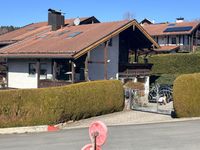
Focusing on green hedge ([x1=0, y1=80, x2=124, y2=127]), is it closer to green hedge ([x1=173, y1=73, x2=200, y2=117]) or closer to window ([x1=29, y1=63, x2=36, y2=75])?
green hedge ([x1=173, y1=73, x2=200, y2=117])

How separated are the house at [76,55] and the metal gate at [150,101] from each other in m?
4.27

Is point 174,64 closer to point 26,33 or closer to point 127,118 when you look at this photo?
point 26,33

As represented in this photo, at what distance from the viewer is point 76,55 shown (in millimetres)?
24172

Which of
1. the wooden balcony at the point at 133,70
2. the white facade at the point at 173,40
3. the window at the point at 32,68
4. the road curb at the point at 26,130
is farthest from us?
the white facade at the point at 173,40

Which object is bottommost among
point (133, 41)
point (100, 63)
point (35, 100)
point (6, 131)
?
point (6, 131)

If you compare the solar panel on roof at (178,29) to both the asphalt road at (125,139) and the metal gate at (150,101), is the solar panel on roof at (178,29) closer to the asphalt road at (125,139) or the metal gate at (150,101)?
the metal gate at (150,101)

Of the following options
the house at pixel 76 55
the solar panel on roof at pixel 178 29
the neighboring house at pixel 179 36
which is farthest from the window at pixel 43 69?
the solar panel on roof at pixel 178 29

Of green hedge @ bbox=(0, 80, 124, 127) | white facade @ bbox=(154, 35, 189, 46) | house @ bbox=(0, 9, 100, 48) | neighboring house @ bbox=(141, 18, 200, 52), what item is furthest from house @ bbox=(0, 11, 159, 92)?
white facade @ bbox=(154, 35, 189, 46)

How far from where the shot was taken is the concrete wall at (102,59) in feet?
92.3

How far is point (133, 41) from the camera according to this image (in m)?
32.9

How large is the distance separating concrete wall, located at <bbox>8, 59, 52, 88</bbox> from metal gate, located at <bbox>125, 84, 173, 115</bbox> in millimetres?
8590

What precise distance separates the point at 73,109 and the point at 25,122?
2586 millimetres

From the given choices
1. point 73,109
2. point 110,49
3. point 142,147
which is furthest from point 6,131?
point 110,49

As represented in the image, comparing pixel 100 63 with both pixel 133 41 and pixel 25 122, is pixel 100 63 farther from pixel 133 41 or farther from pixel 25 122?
pixel 25 122
